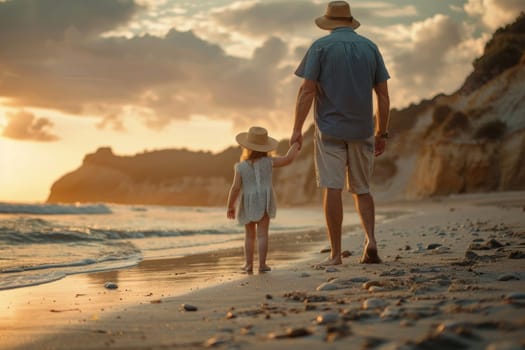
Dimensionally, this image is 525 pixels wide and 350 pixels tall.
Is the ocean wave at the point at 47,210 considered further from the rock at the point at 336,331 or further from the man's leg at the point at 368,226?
the rock at the point at 336,331

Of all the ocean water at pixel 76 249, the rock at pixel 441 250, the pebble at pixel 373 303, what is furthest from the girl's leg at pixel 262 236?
the pebble at pixel 373 303

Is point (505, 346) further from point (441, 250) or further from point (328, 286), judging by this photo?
point (441, 250)

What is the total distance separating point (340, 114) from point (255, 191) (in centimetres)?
111

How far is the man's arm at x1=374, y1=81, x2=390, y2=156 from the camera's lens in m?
5.46

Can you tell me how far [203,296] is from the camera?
12.8 feet

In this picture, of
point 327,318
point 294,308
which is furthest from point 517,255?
point 327,318

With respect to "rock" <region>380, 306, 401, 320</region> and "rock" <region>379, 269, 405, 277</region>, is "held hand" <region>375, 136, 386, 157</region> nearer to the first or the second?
"rock" <region>379, 269, 405, 277</region>

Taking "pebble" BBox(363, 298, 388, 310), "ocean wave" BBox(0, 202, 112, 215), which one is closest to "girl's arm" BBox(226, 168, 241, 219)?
"pebble" BBox(363, 298, 388, 310)

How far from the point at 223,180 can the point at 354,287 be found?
77167 millimetres

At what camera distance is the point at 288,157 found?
5.60 metres

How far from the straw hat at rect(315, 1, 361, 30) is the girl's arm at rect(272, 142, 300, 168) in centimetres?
112

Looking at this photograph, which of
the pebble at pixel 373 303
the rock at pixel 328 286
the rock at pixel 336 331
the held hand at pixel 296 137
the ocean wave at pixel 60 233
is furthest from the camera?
the ocean wave at pixel 60 233

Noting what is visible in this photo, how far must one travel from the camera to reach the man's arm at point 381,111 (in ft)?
17.9

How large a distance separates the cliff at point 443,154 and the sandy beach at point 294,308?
23514 mm
